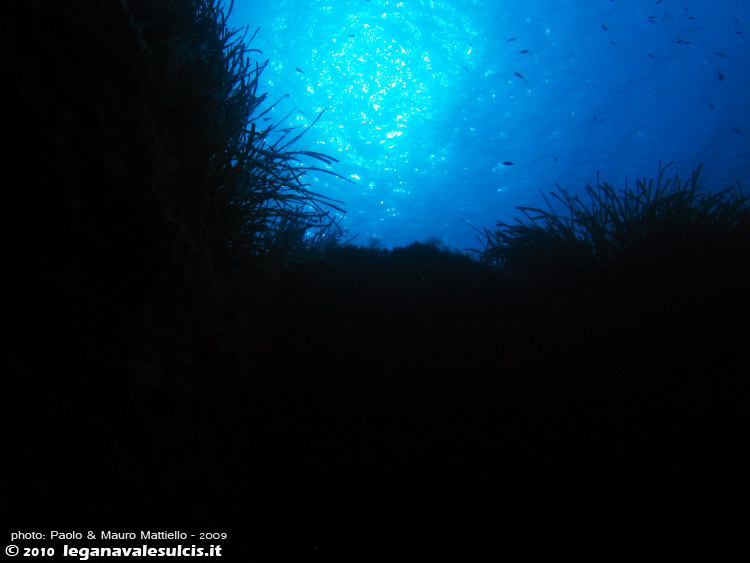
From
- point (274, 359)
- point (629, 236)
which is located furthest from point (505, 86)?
point (274, 359)

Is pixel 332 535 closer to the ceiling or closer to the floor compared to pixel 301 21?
closer to the floor

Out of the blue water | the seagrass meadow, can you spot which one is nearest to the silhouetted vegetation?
the seagrass meadow

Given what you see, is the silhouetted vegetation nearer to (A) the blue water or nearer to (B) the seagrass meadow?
(B) the seagrass meadow

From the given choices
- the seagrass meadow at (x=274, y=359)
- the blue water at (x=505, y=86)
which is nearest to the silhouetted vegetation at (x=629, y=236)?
the seagrass meadow at (x=274, y=359)

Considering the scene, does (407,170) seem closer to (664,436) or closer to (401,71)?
(401,71)

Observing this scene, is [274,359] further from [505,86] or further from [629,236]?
[505,86]

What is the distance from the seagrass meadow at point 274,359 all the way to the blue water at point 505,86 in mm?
11909

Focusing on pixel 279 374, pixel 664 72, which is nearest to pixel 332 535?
pixel 279 374

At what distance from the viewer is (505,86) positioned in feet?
75.4

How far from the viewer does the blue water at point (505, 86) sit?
19.3 metres

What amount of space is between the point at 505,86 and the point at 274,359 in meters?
26.9

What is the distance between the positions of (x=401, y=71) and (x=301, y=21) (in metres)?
6.96

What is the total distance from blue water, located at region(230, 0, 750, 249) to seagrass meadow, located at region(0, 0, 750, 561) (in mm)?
11909

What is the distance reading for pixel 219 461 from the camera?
1.55 m
